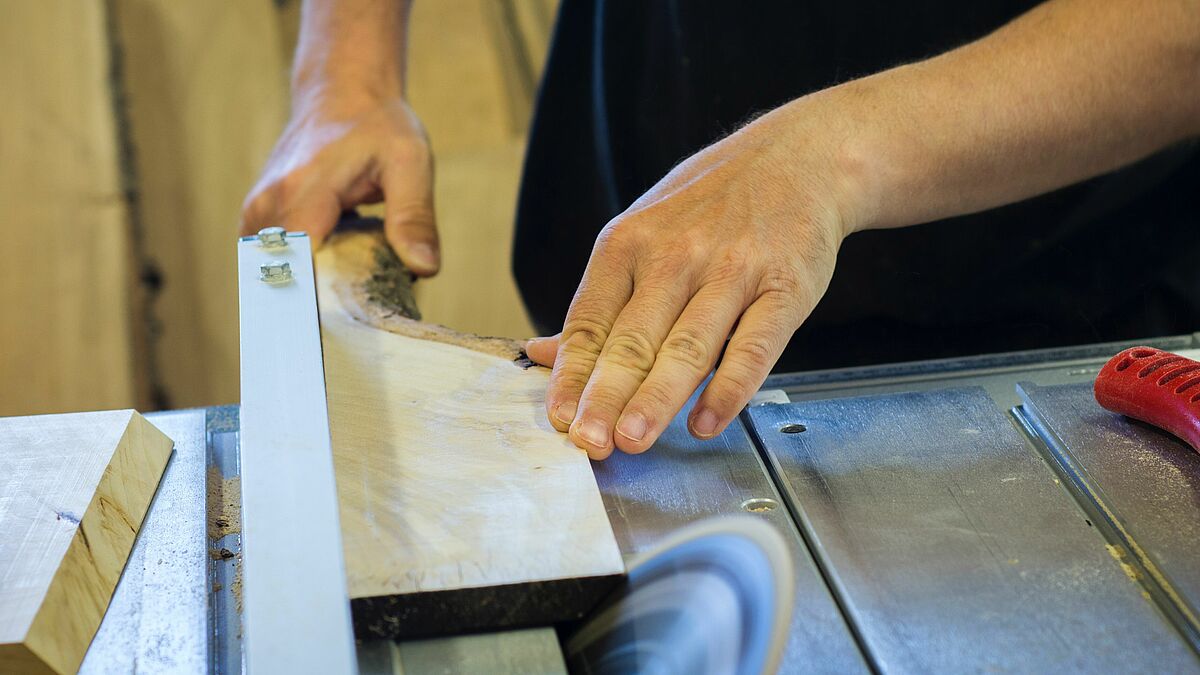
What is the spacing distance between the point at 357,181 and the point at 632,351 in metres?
0.71

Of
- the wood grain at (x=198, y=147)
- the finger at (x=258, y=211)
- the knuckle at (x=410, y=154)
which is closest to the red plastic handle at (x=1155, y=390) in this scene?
the knuckle at (x=410, y=154)

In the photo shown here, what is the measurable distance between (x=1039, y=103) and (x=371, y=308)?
76cm

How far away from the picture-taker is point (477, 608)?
2.56 feet

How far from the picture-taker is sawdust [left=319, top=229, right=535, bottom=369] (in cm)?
114

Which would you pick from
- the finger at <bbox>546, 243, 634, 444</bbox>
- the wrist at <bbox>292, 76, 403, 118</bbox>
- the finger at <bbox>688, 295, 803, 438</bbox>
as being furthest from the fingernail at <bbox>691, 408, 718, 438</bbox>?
the wrist at <bbox>292, 76, 403, 118</bbox>

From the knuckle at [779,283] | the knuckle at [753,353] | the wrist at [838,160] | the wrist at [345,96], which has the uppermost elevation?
the wrist at [838,160]

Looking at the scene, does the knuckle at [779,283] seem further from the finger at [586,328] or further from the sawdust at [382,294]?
the sawdust at [382,294]

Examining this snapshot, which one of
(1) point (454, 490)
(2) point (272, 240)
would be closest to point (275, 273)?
(2) point (272, 240)

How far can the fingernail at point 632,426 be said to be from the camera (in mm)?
938

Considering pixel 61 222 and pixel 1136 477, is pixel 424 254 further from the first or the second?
pixel 61 222

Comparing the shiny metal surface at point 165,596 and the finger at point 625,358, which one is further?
the finger at point 625,358

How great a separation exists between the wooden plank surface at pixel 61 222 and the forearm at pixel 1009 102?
1.91 meters

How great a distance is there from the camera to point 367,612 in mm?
764

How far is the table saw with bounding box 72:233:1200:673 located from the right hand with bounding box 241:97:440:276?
1.50ft
